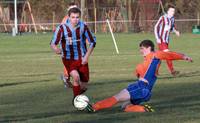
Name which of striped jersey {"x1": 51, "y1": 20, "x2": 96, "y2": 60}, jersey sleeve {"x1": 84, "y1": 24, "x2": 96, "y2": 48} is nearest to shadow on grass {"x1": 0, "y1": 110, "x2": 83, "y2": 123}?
striped jersey {"x1": 51, "y1": 20, "x2": 96, "y2": 60}

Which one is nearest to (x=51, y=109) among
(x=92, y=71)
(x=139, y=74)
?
(x=139, y=74)

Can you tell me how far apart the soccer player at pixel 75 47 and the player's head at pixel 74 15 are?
0.32ft

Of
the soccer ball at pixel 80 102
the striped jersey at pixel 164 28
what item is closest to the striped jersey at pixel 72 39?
the soccer ball at pixel 80 102

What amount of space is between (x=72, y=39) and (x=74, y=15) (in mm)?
796

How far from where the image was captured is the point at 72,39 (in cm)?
1247

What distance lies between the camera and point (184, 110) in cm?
1130

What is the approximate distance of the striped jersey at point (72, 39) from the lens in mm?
12359

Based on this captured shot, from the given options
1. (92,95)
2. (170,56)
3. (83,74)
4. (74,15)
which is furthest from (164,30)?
(170,56)

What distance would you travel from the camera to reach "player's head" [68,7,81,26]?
460 inches

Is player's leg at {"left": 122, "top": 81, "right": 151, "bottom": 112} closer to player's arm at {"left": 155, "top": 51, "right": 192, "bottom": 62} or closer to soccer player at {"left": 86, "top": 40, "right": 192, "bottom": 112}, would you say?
→ soccer player at {"left": 86, "top": 40, "right": 192, "bottom": 112}

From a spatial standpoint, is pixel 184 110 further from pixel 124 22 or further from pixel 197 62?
pixel 124 22

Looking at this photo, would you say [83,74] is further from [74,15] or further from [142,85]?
[142,85]

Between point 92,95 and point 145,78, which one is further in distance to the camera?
point 92,95

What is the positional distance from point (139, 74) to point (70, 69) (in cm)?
152
